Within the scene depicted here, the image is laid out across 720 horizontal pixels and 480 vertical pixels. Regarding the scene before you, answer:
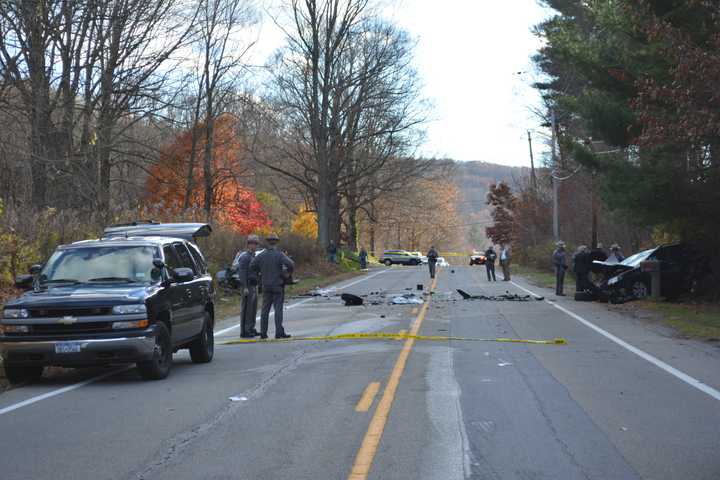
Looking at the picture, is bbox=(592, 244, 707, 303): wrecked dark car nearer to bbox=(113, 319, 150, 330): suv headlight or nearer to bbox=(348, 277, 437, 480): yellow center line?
bbox=(348, 277, 437, 480): yellow center line

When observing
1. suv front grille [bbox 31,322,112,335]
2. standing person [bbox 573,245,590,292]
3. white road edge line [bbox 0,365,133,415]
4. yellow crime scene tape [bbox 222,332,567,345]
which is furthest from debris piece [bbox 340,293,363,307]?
suv front grille [bbox 31,322,112,335]

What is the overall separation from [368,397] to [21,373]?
4620 mm

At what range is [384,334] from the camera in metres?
16.4

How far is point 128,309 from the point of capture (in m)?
10.8

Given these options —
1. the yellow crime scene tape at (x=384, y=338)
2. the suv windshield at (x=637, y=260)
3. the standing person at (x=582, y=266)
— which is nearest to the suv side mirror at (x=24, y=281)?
the yellow crime scene tape at (x=384, y=338)

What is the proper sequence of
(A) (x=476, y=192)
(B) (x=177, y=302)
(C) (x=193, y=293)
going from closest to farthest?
(B) (x=177, y=302) < (C) (x=193, y=293) < (A) (x=476, y=192)

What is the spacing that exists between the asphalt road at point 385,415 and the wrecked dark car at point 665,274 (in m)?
9.68

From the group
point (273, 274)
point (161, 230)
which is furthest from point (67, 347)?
point (161, 230)

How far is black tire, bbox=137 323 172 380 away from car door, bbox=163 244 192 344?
1.10ft

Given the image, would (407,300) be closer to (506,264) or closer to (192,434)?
(506,264)

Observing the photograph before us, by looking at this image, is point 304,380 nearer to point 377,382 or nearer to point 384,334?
point 377,382

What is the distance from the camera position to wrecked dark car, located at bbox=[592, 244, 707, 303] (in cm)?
2455

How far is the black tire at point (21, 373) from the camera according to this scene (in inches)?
437

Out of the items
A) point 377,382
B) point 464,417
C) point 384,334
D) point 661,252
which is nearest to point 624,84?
point 661,252
